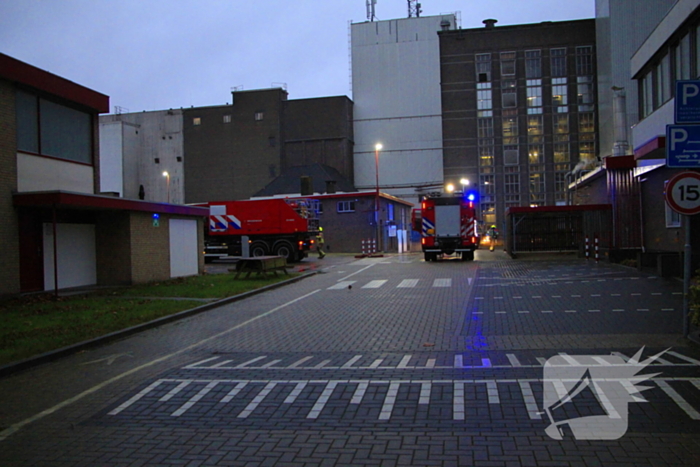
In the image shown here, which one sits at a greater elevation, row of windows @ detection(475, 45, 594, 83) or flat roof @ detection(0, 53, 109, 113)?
row of windows @ detection(475, 45, 594, 83)

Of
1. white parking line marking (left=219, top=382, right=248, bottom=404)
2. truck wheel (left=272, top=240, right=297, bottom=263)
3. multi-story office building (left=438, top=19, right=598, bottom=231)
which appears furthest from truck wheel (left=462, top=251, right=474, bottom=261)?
multi-story office building (left=438, top=19, right=598, bottom=231)

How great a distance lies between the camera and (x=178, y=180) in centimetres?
7444

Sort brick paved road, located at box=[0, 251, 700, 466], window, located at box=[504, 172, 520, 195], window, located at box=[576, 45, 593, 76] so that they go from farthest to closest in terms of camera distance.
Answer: window, located at box=[504, 172, 520, 195]
window, located at box=[576, 45, 593, 76]
brick paved road, located at box=[0, 251, 700, 466]

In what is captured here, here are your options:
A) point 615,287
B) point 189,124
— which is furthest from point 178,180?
point 615,287

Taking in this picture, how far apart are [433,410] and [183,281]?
17085 mm

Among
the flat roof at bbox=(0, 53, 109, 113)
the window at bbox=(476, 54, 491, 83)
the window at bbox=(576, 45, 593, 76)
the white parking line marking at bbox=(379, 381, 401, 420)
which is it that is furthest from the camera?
the window at bbox=(476, 54, 491, 83)

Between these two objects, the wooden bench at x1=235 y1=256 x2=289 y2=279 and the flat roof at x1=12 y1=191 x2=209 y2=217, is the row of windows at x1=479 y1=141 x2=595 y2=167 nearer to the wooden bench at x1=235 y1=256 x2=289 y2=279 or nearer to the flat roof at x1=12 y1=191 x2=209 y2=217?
the wooden bench at x1=235 y1=256 x2=289 y2=279

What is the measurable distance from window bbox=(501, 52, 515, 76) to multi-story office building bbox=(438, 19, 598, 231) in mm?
111

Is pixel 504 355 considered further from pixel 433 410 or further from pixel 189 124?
pixel 189 124

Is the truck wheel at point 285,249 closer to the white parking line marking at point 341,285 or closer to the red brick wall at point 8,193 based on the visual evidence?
the white parking line marking at point 341,285

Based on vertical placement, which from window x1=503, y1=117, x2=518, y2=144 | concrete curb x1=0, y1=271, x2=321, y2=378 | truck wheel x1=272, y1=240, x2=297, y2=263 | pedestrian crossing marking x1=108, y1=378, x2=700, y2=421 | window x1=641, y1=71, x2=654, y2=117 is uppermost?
window x1=503, y1=117, x2=518, y2=144

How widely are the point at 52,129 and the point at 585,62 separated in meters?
61.3

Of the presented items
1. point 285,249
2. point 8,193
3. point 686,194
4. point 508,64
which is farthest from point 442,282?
point 508,64

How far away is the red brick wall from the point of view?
54.0 ft
